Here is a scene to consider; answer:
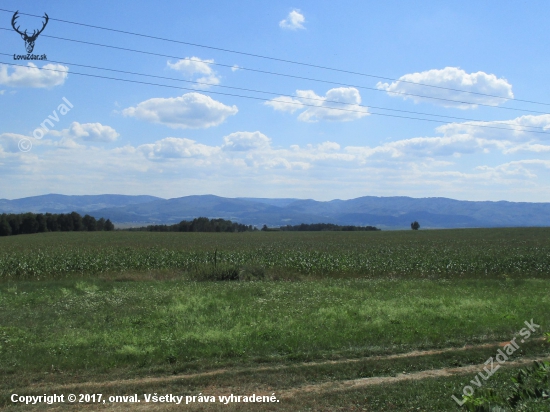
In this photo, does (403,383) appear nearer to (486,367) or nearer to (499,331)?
(486,367)

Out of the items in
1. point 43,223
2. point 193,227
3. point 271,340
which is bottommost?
point 271,340

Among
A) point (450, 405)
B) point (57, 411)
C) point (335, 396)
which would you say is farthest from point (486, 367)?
point (57, 411)

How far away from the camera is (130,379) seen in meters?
7.67

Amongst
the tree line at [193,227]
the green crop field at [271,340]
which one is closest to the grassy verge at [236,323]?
the green crop field at [271,340]

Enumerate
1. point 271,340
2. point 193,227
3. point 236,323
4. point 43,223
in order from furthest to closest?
point 193,227 → point 43,223 → point 236,323 → point 271,340

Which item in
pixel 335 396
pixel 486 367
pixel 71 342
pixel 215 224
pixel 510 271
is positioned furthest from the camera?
pixel 215 224

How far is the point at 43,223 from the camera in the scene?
103938 mm

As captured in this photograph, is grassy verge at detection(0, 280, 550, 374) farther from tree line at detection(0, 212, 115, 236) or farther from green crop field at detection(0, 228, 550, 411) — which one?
tree line at detection(0, 212, 115, 236)

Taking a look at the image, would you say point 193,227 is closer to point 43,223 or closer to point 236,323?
point 43,223

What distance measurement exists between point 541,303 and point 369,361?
380 inches

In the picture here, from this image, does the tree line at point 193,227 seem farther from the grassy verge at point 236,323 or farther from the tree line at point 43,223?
the grassy verge at point 236,323

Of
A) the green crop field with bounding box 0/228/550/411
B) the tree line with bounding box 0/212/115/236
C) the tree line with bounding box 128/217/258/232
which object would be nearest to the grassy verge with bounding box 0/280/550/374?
the green crop field with bounding box 0/228/550/411

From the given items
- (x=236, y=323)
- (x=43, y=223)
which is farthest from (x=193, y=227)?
(x=236, y=323)

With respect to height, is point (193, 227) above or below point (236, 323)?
above
